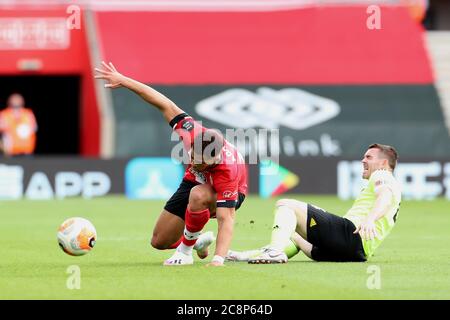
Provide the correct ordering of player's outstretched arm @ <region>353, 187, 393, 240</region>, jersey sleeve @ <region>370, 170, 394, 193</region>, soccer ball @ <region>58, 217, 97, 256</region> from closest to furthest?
player's outstretched arm @ <region>353, 187, 393, 240</region> < jersey sleeve @ <region>370, 170, 394, 193</region> < soccer ball @ <region>58, 217, 97, 256</region>

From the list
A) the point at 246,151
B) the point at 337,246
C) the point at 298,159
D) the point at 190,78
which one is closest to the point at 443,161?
the point at 298,159

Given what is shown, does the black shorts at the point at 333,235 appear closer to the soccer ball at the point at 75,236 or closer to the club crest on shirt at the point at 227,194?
the club crest on shirt at the point at 227,194

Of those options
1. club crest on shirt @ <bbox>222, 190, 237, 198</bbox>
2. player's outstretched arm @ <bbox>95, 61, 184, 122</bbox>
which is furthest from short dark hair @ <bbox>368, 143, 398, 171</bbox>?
player's outstretched arm @ <bbox>95, 61, 184, 122</bbox>

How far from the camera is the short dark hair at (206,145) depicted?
39.0ft

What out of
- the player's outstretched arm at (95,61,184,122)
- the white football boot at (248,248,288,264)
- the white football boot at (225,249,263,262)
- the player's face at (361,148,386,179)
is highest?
the player's outstretched arm at (95,61,184,122)

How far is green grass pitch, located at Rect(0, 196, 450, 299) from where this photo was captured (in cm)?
998

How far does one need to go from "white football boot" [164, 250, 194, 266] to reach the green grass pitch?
0.57ft

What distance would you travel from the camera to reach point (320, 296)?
979cm

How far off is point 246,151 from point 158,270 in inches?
697

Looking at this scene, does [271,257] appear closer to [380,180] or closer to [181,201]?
[181,201]

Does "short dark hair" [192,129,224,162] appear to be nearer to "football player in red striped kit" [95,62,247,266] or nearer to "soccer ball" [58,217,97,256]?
"football player in red striped kit" [95,62,247,266]

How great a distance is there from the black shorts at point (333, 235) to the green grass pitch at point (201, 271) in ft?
0.63

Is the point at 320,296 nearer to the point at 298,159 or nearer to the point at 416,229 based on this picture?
the point at 416,229

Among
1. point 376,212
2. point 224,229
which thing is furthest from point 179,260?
point 376,212
